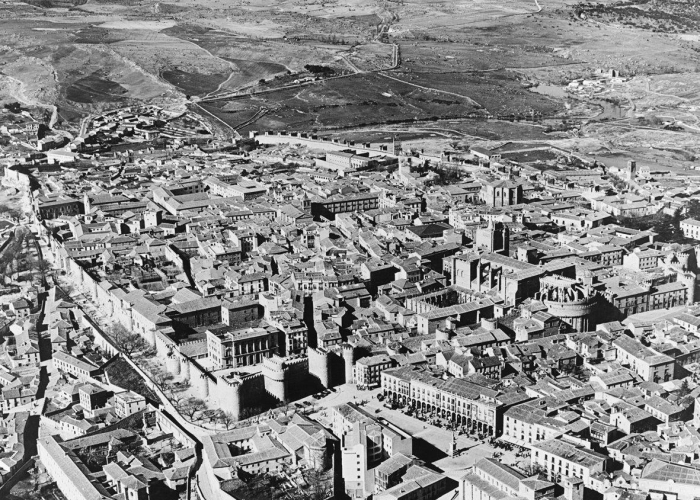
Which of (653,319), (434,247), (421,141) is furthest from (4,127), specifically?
(653,319)

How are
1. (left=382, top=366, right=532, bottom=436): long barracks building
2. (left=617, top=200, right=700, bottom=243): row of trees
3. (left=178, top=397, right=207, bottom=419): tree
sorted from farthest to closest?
1. (left=617, top=200, right=700, bottom=243): row of trees
2. (left=178, top=397, right=207, bottom=419): tree
3. (left=382, top=366, right=532, bottom=436): long barracks building

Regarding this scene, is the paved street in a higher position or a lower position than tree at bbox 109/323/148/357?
higher

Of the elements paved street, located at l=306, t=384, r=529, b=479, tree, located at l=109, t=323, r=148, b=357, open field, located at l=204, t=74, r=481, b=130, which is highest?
paved street, located at l=306, t=384, r=529, b=479

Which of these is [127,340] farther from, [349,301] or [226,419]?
[349,301]

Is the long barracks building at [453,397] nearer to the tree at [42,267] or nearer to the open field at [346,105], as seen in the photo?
the tree at [42,267]

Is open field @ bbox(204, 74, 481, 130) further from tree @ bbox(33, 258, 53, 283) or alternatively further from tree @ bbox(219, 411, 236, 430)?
tree @ bbox(219, 411, 236, 430)

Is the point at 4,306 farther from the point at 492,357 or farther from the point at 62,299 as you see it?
the point at 492,357

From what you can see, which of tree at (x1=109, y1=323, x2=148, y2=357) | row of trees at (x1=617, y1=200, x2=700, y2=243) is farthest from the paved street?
row of trees at (x1=617, y1=200, x2=700, y2=243)

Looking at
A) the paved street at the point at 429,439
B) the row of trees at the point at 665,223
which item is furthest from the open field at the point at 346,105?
the paved street at the point at 429,439
